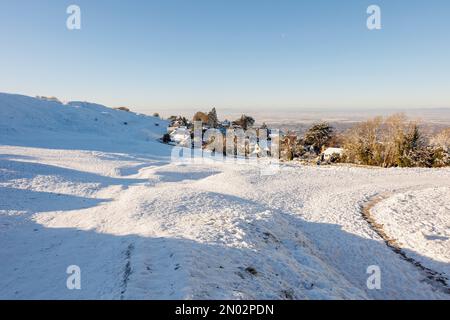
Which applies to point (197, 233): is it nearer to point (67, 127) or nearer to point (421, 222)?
point (421, 222)

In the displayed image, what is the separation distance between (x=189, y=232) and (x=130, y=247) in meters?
2.43

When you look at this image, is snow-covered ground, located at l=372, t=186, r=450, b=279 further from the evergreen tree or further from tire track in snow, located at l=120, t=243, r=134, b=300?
the evergreen tree

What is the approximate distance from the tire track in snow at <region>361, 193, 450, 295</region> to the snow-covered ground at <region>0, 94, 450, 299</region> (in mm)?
343

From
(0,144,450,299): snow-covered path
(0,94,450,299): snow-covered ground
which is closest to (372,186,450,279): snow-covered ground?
(0,94,450,299): snow-covered ground

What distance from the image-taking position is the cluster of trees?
3775 centimetres

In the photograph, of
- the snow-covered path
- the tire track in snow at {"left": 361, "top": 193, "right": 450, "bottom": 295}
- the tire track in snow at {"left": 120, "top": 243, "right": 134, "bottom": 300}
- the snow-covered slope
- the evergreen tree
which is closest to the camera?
the tire track in snow at {"left": 120, "top": 243, "right": 134, "bottom": 300}

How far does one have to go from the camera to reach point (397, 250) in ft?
46.1

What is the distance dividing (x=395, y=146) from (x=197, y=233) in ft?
121

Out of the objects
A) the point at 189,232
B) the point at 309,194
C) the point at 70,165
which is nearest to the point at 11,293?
the point at 189,232

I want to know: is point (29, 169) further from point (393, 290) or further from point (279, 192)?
point (393, 290)

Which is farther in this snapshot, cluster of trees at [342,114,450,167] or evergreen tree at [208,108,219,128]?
evergreen tree at [208,108,219,128]

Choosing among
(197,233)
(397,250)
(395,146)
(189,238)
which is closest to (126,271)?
(189,238)

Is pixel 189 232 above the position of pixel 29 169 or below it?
below

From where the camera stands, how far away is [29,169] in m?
23.4
